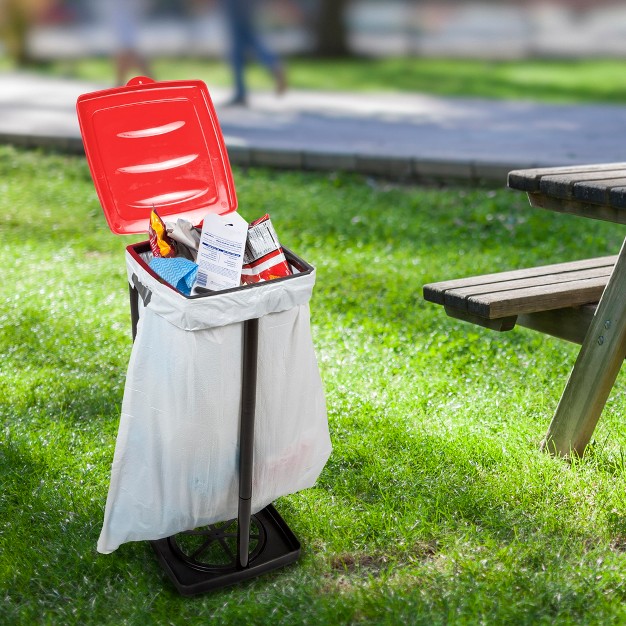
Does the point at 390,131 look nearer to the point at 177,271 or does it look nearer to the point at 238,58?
the point at 238,58

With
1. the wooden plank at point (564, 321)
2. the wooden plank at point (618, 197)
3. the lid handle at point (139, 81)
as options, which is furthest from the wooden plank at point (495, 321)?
the lid handle at point (139, 81)

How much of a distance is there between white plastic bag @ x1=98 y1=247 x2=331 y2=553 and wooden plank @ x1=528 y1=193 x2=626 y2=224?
0.89 metres

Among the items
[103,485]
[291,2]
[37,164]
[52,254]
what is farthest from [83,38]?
[103,485]

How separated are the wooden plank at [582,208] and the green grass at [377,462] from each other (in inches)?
29.6

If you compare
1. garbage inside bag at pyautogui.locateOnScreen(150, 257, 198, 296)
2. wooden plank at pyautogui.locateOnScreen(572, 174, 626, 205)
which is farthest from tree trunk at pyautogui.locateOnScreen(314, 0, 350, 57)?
garbage inside bag at pyautogui.locateOnScreen(150, 257, 198, 296)

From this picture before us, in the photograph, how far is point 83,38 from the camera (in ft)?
40.3

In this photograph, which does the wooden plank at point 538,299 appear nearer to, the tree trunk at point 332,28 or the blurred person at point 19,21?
the blurred person at point 19,21

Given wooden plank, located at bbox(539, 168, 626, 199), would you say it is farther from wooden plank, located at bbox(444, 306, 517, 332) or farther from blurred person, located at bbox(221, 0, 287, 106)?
blurred person, located at bbox(221, 0, 287, 106)

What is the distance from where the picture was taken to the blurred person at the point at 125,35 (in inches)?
403

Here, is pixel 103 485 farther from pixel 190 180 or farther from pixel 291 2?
pixel 291 2

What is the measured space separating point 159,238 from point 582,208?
120cm

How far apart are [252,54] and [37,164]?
12.8 ft

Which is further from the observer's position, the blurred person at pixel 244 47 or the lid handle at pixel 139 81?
the blurred person at pixel 244 47

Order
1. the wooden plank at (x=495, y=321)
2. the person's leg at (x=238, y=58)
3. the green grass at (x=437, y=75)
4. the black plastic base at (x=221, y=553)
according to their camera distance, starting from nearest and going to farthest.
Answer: the black plastic base at (x=221, y=553)
the wooden plank at (x=495, y=321)
the person's leg at (x=238, y=58)
the green grass at (x=437, y=75)
